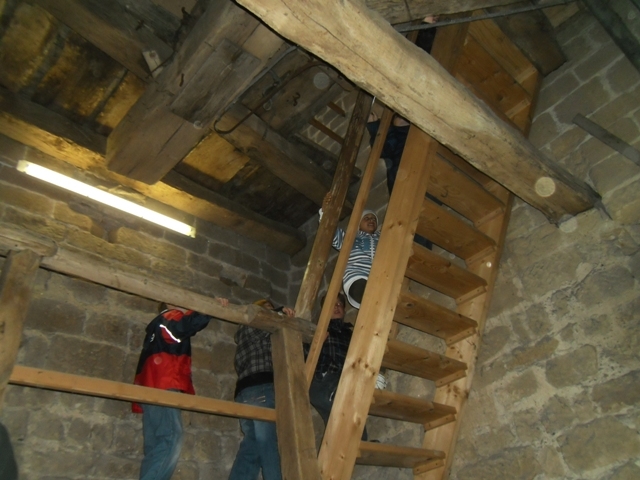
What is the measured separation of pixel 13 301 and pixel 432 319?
243 centimetres

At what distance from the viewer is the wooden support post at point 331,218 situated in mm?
3533

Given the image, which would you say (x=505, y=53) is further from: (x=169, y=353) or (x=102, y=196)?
(x=102, y=196)

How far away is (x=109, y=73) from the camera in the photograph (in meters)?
4.18

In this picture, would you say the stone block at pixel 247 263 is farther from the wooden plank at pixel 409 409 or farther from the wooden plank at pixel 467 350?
the wooden plank at pixel 409 409

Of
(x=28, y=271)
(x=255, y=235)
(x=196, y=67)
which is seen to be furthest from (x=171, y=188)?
(x=28, y=271)

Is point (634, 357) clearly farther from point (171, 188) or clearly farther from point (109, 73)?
point (109, 73)

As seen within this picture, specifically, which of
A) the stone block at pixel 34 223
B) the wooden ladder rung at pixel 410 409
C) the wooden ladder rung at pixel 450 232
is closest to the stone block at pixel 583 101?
the wooden ladder rung at pixel 450 232

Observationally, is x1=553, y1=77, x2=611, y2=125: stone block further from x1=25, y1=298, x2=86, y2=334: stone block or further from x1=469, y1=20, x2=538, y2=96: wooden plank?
x1=25, y1=298, x2=86, y2=334: stone block

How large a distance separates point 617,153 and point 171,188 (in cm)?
383

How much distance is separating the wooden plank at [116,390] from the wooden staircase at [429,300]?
0.55 m

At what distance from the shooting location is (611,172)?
11.2ft

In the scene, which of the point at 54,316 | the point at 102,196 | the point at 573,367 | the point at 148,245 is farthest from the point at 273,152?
the point at 573,367

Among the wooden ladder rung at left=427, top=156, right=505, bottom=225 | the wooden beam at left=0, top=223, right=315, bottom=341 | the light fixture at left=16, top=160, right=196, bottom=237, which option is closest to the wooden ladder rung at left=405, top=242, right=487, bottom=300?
the wooden ladder rung at left=427, top=156, right=505, bottom=225

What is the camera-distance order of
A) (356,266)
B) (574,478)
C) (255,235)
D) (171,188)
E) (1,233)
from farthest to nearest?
(255,235)
(171,188)
(356,266)
(574,478)
(1,233)
